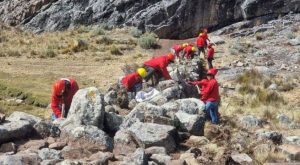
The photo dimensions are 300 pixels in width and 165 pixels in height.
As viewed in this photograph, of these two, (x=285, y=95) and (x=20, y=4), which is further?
(x=20, y=4)

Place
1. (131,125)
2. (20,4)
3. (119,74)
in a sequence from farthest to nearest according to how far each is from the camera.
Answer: (20,4), (119,74), (131,125)

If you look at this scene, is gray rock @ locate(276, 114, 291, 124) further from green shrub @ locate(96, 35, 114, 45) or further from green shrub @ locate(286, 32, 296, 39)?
green shrub @ locate(96, 35, 114, 45)

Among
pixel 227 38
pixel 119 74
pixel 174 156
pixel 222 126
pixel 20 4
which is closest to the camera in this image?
pixel 174 156

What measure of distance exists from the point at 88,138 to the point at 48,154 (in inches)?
39.5

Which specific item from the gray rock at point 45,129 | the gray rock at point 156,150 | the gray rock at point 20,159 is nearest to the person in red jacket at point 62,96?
the gray rock at point 45,129

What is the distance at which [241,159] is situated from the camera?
37.6 ft

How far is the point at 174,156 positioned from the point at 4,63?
19.5 m

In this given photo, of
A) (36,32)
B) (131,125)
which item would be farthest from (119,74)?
(36,32)

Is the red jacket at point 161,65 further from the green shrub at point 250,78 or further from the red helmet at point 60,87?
the green shrub at point 250,78

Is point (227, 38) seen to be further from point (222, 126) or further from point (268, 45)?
point (222, 126)

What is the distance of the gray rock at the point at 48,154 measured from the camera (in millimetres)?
10047

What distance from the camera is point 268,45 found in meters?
35.1

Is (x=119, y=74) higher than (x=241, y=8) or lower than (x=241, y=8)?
lower

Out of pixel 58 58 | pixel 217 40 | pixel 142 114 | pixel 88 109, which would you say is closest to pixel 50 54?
pixel 58 58
